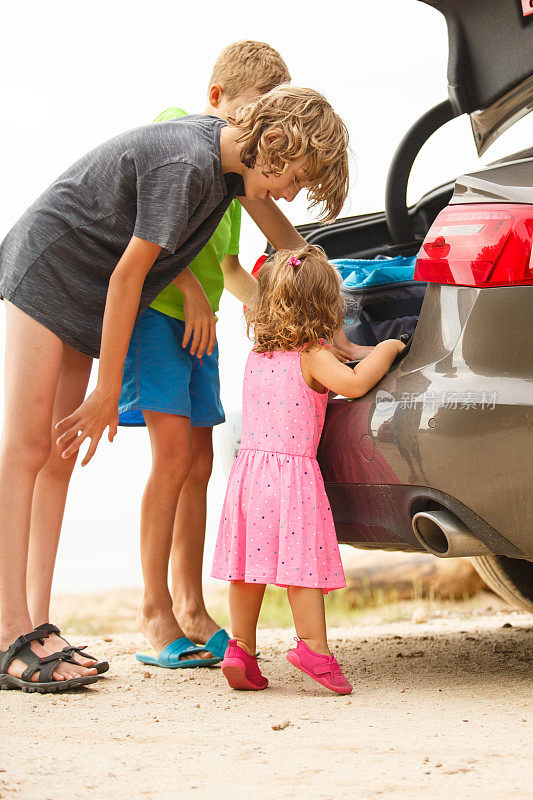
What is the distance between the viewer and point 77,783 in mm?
1686

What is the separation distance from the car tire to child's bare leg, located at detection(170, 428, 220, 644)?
3.07ft

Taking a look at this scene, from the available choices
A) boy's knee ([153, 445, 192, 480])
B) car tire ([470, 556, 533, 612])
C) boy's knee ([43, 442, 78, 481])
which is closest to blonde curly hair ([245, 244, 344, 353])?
boy's knee ([153, 445, 192, 480])

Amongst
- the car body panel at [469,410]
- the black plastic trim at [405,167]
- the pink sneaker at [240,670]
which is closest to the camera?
the car body panel at [469,410]

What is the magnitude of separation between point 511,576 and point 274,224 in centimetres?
141

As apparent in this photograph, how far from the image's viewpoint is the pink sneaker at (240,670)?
2.47m

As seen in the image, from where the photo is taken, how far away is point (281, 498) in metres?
2.44

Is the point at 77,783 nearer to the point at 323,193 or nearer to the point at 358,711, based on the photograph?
the point at 358,711

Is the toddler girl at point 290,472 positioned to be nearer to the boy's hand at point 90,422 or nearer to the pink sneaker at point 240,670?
the pink sneaker at point 240,670

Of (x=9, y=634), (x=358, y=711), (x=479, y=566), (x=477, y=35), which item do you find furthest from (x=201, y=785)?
(x=477, y=35)

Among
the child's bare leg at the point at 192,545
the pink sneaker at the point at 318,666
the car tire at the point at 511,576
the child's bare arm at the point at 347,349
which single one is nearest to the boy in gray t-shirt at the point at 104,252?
the child's bare arm at the point at 347,349

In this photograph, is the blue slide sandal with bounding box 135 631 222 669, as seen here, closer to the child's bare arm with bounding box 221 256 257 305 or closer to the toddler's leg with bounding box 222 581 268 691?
the toddler's leg with bounding box 222 581 268 691

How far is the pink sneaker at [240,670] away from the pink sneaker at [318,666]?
147mm

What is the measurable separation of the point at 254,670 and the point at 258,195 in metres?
1.27

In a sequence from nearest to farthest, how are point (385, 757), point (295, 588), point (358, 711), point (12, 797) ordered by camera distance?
point (12, 797) < point (385, 757) < point (358, 711) < point (295, 588)
